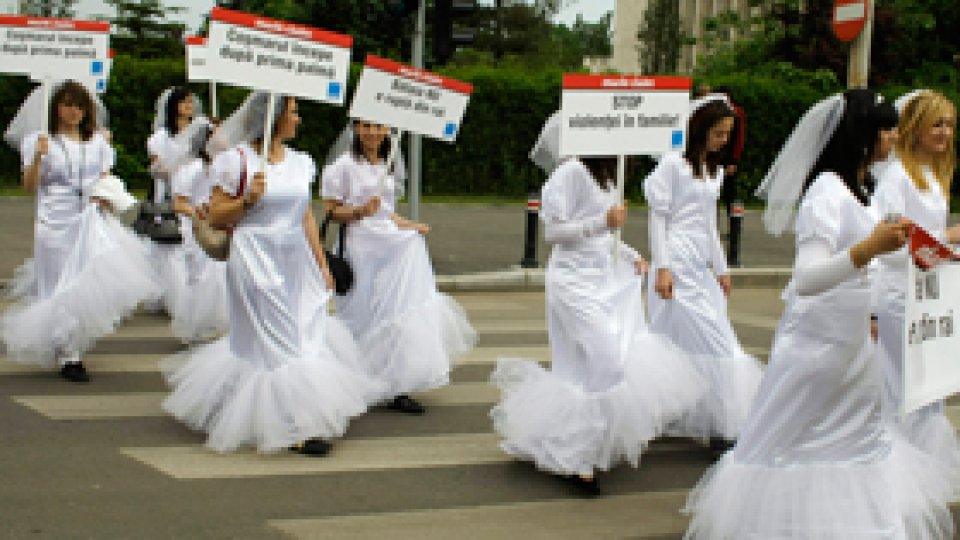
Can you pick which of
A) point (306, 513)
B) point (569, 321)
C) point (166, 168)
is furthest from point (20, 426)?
point (166, 168)

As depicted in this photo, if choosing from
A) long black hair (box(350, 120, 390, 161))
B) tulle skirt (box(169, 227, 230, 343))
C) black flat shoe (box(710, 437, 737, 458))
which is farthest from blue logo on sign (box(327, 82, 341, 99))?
tulle skirt (box(169, 227, 230, 343))

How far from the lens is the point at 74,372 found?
912cm

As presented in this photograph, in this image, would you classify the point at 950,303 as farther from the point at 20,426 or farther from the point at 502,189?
the point at 502,189

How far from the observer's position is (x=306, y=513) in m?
6.11

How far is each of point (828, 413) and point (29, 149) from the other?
6.27 meters

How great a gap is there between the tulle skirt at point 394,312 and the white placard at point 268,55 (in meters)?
1.37

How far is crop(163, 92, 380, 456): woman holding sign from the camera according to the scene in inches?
285

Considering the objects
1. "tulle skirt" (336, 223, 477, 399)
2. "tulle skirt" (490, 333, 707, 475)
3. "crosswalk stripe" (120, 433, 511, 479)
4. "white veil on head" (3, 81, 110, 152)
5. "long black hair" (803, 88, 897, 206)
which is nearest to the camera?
"long black hair" (803, 88, 897, 206)

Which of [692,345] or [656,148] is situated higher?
[656,148]

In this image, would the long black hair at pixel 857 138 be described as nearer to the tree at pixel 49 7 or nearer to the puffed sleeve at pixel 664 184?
the puffed sleeve at pixel 664 184

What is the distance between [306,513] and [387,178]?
3.21 m

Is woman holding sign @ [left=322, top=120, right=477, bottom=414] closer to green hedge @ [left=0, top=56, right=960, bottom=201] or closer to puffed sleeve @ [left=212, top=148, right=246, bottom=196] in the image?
puffed sleeve @ [left=212, top=148, right=246, bottom=196]

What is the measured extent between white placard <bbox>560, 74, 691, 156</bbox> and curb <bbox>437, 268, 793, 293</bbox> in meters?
8.30

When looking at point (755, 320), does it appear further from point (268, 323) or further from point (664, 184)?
point (268, 323)
